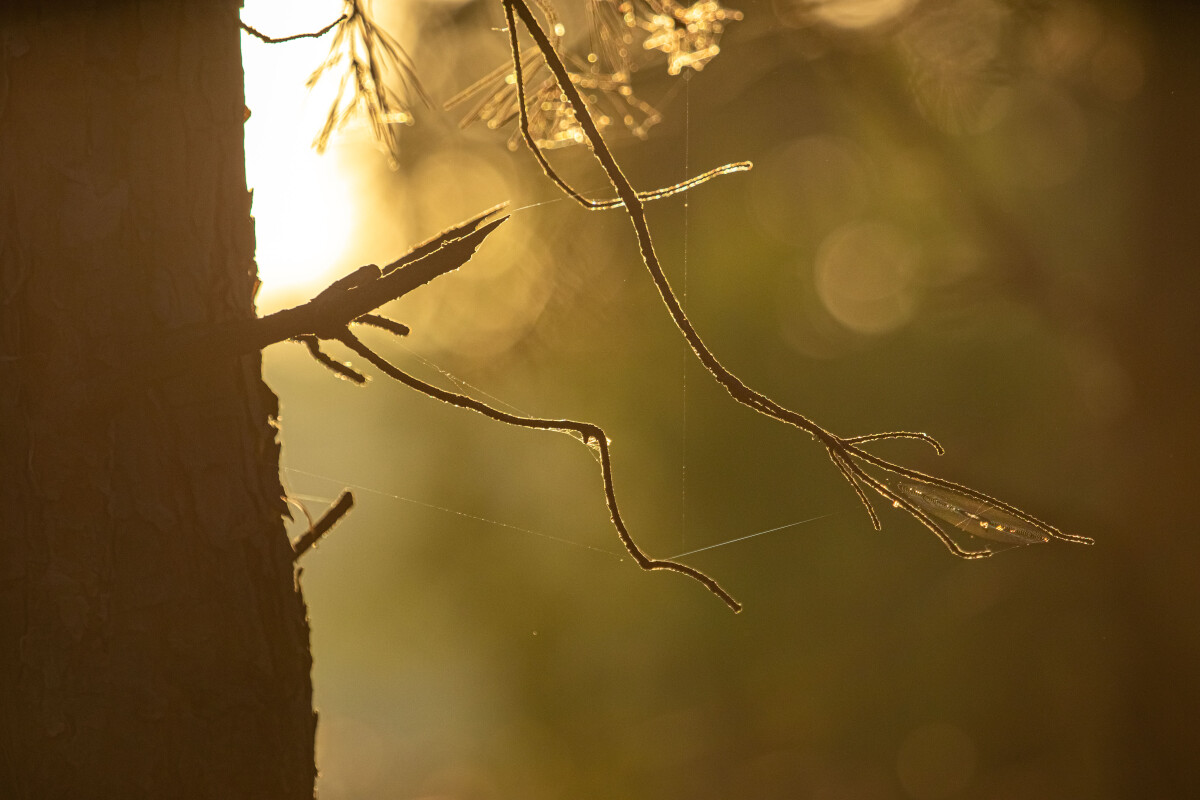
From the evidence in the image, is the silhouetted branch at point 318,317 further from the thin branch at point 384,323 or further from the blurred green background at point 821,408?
the blurred green background at point 821,408

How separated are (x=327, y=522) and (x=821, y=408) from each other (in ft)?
9.05

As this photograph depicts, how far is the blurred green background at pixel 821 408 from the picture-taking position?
254cm

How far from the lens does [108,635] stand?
553 millimetres

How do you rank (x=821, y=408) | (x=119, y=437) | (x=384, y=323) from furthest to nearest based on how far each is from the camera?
(x=821, y=408) < (x=384, y=323) < (x=119, y=437)

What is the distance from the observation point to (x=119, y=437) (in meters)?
0.55

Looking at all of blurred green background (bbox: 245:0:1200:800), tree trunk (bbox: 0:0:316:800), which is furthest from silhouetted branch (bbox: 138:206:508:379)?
blurred green background (bbox: 245:0:1200:800)

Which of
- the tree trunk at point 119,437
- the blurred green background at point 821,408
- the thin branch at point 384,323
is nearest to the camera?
the tree trunk at point 119,437

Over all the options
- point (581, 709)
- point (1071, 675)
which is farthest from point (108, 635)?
point (581, 709)

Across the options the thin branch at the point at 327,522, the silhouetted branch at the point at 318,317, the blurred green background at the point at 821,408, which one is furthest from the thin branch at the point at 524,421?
the blurred green background at the point at 821,408

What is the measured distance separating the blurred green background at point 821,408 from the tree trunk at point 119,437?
3.13ft

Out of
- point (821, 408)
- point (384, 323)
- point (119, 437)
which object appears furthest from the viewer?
point (821, 408)

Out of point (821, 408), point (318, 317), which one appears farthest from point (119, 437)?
point (821, 408)

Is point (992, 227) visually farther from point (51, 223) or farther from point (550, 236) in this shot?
point (51, 223)

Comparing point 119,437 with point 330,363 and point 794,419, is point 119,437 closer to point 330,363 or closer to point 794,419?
point 330,363
